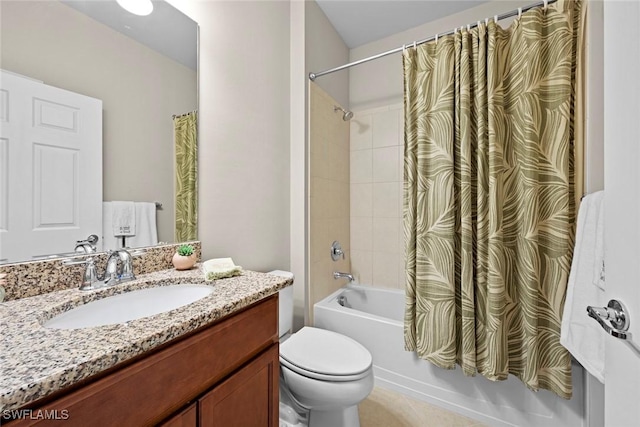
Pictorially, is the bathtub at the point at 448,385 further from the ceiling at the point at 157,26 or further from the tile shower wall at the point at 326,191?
the ceiling at the point at 157,26

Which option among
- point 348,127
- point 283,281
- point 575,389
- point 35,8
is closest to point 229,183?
point 283,281

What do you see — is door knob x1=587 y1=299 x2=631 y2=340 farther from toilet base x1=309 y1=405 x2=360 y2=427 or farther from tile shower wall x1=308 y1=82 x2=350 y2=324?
tile shower wall x1=308 y1=82 x2=350 y2=324

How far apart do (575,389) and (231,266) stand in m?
1.71

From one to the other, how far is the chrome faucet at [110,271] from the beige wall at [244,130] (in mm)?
354

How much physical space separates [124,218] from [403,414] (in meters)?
1.69

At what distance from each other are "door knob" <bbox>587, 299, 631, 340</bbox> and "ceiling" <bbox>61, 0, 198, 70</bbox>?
1.61 metres

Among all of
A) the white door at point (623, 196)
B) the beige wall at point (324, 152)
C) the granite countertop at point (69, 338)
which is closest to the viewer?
the granite countertop at point (69, 338)

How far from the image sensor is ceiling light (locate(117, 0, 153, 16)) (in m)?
1.00

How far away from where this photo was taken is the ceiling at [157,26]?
3.04ft

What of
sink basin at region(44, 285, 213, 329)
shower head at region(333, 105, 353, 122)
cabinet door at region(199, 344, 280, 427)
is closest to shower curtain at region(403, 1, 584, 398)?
shower head at region(333, 105, 353, 122)

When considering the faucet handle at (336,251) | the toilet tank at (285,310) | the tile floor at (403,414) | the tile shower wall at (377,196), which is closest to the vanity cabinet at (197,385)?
the toilet tank at (285,310)

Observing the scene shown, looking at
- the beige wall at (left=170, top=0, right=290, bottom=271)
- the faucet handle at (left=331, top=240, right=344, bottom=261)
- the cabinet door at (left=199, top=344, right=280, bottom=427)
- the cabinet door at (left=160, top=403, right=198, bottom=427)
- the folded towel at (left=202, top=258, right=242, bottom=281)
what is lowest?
the cabinet door at (left=199, top=344, right=280, bottom=427)

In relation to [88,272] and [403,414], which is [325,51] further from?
[403,414]

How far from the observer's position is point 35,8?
2.58 feet
